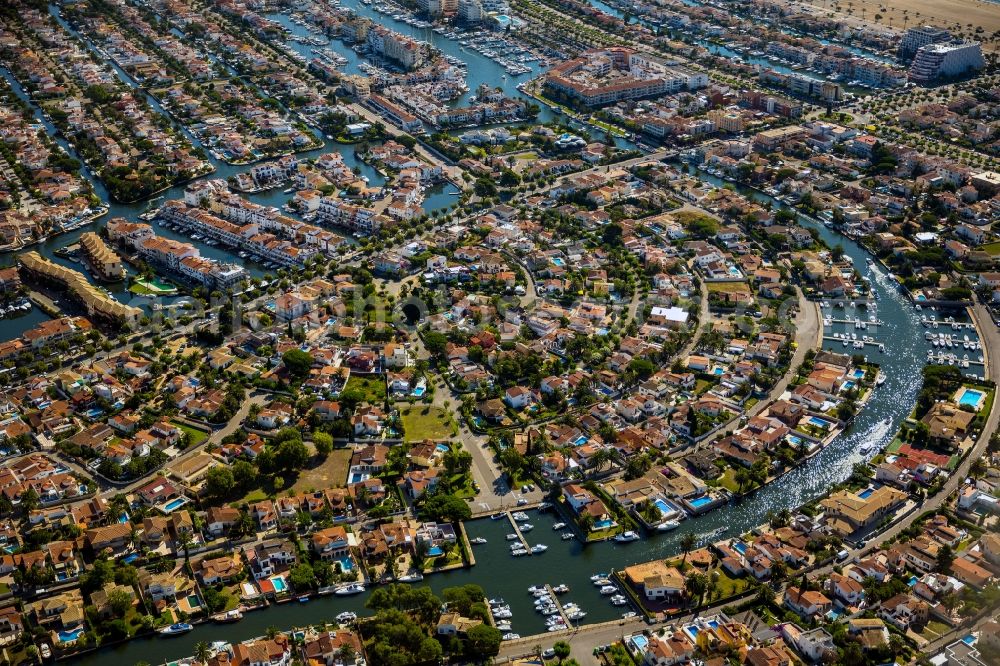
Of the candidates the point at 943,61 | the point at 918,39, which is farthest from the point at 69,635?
the point at 918,39

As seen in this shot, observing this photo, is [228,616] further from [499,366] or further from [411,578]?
[499,366]

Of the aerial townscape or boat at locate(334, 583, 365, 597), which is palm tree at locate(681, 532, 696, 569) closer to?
the aerial townscape

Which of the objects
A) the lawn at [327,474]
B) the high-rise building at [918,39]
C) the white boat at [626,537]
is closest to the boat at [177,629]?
the lawn at [327,474]

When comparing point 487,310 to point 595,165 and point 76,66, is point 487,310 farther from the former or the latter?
point 76,66

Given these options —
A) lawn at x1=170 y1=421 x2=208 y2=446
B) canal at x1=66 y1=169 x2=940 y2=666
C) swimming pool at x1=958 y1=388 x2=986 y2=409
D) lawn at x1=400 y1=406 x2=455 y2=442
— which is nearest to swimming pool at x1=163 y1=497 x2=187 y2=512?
lawn at x1=170 y1=421 x2=208 y2=446

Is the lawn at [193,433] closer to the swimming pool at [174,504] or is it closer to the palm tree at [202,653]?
the swimming pool at [174,504]
